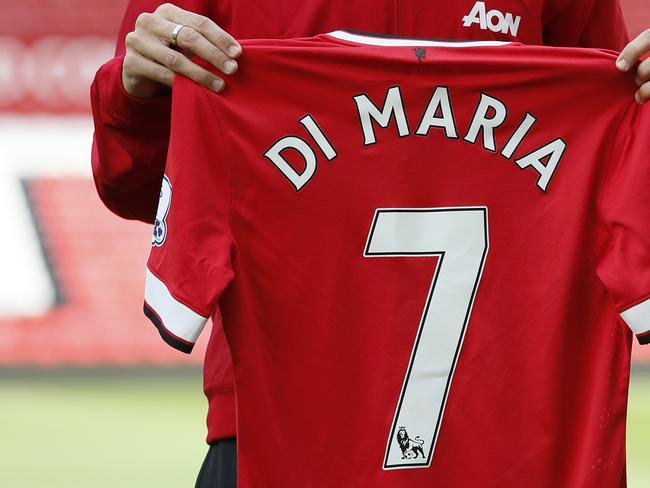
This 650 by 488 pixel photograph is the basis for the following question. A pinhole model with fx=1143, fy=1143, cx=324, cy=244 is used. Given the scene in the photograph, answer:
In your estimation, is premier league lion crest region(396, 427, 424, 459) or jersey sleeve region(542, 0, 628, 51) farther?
jersey sleeve region(542, 0, 628, 51)

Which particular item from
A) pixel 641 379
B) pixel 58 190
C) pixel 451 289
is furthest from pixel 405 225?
pixel 58 190

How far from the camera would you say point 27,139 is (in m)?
6.26

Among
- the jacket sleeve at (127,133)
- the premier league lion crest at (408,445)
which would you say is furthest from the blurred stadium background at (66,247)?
the premier league lion crest at (408,445)

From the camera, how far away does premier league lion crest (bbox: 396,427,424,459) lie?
1.69 metres

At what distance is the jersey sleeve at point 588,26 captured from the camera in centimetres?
197

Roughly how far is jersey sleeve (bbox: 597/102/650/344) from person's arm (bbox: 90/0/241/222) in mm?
598

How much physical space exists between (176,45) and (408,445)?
2.22ft

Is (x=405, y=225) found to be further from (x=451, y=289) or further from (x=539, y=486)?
(x=539, y=486)

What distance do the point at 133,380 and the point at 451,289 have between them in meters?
4.35

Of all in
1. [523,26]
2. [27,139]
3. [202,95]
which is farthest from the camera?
[27,139]

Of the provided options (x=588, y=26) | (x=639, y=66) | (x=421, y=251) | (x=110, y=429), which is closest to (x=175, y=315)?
(x=421, y=251)

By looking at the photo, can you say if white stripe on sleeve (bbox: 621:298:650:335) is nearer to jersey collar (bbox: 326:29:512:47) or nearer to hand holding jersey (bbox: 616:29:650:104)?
hand holding jersey (bbox: 616:29:650:104)

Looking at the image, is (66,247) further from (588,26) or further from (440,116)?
(440,116)

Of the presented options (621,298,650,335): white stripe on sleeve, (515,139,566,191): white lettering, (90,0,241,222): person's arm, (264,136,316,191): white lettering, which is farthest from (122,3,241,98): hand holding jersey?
(621,298,650,335): white stripe on sleeve
